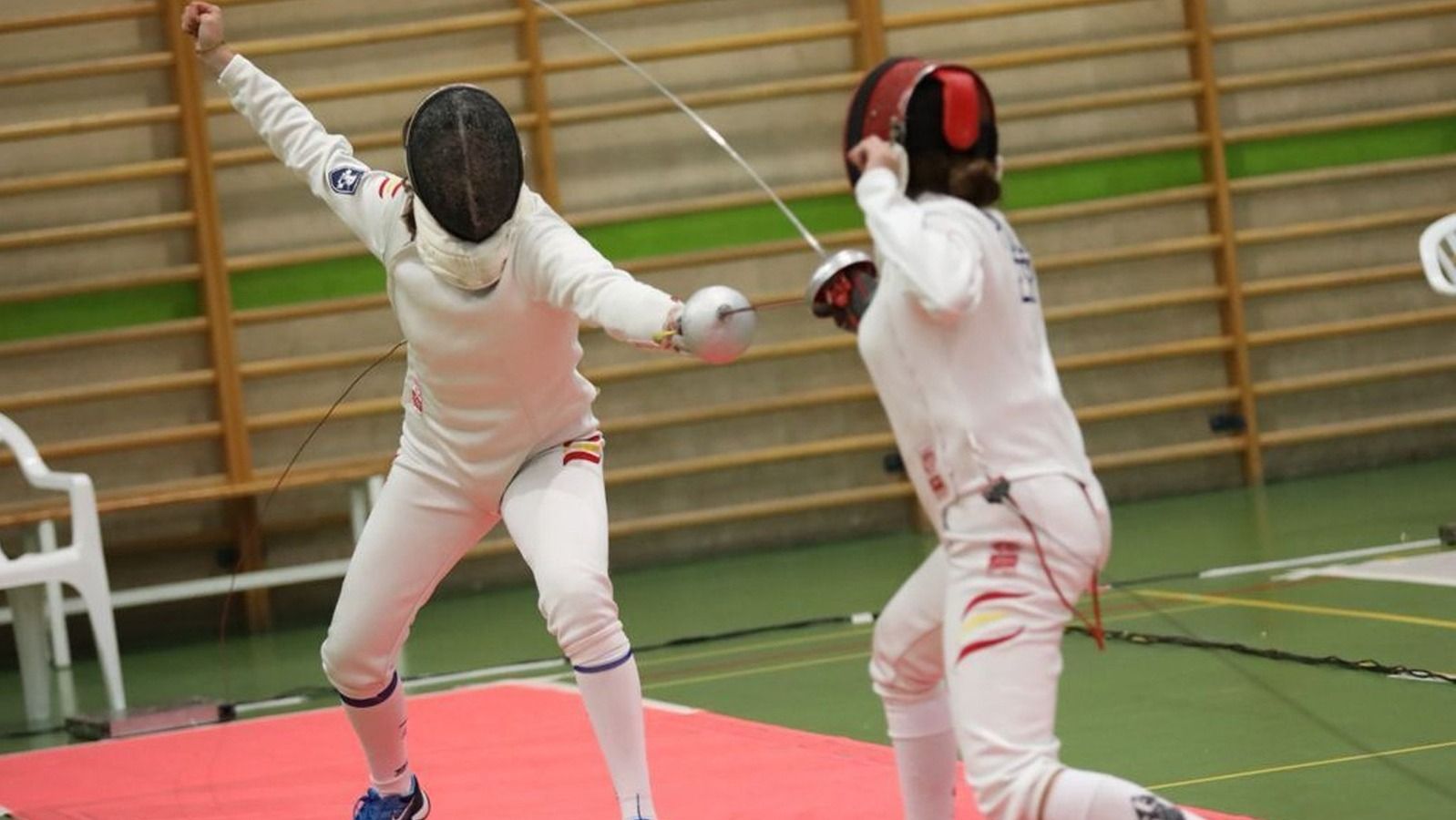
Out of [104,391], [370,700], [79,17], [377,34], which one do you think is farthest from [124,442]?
[370,700]

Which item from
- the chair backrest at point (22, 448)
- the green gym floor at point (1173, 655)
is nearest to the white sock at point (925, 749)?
the green gym floor at point (1173, 655)

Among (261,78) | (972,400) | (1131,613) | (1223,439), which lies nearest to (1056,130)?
(1223,439)

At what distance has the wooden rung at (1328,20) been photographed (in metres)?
8.68

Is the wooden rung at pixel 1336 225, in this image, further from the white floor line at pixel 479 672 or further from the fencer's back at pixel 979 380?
the fencer's back at pixel 979 380

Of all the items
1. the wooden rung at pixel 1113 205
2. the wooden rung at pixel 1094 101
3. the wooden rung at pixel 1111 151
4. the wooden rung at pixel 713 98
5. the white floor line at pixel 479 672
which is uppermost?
the wooden rung at pixel 713 98

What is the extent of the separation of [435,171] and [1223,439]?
19.2 ft

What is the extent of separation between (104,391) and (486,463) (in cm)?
463

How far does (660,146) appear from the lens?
834cm

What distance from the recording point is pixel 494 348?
344 cm

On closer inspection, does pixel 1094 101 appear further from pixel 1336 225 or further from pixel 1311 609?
pixel 1311 609

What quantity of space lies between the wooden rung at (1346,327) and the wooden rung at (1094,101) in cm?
104

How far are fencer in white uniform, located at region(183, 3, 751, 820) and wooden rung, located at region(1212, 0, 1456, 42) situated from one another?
5.75 metres

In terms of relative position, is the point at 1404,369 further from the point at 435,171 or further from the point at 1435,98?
the point at 435,171

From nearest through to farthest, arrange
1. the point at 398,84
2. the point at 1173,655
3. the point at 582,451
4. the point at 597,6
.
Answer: the point at 582,451 < the point at 1173,655 < the point at 398,84 < the point at 597,6
